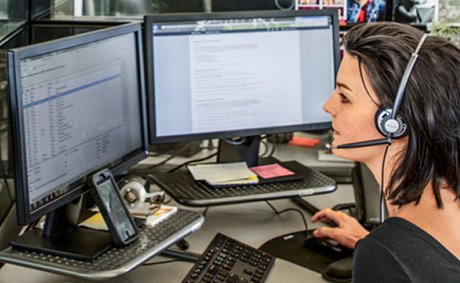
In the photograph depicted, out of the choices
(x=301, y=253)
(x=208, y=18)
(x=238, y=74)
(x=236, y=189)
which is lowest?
(x=301, y=253)

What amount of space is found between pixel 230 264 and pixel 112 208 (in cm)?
27

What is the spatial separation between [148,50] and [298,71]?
1.36 feet

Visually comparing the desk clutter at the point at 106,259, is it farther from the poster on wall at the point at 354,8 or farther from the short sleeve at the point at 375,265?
the poster on wall at the point at 354,8

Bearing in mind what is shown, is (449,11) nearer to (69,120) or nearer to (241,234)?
(241,234)

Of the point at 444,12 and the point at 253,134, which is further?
the point at 444,12

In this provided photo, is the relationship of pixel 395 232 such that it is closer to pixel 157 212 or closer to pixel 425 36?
pixel 425 36

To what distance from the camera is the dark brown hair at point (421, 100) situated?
32.7 inches

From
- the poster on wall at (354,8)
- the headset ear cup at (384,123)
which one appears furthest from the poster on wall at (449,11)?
the headset ear cup at (384,123)

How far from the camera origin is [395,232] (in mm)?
787

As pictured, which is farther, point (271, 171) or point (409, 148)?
point (271, 171)

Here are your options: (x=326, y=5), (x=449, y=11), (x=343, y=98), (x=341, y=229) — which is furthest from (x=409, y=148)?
(x=449, y=11)

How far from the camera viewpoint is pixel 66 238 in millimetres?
1053

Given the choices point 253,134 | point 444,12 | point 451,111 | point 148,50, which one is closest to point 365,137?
point 451,111

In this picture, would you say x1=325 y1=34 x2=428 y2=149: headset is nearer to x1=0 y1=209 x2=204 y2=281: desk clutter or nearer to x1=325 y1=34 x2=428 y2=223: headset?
x1=325 y1=34 x2=428 y2=223: headset
